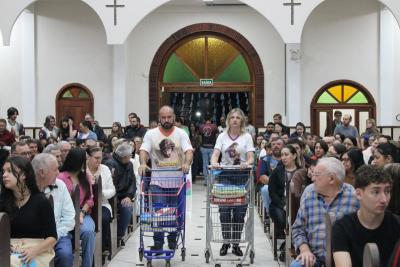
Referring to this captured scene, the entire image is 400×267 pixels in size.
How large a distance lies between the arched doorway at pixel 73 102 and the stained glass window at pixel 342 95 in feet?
22.0

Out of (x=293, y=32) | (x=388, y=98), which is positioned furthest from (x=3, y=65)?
(x=388, y=98)

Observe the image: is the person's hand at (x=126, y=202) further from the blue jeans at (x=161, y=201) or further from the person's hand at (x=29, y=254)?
the person's hand at (x=29, y=254)

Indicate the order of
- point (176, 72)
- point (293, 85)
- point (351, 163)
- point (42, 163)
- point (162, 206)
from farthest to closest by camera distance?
point (176, 72) < point (293, 85) < point (162, 206) < point (351, 163) < point (42, 163)

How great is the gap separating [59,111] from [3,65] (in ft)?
6.77

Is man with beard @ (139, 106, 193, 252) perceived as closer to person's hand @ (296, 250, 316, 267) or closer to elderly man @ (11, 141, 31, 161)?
elderly man @ (11, 141, 31, 161)

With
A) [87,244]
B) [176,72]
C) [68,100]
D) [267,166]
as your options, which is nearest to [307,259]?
[87,244]

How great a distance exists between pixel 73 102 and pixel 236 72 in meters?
4.83

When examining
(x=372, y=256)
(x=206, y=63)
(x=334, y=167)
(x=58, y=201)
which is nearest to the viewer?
(x=372, y=256)

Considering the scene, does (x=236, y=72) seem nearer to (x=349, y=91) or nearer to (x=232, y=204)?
(x=349, y=91)

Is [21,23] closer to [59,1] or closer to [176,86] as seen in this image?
[59,1]

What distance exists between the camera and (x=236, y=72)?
20.2 metres

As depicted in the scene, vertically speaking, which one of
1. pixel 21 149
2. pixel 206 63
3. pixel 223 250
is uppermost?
pixel 206 63

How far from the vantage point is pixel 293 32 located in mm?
17234

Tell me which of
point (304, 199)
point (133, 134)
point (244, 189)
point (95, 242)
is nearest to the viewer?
point (304, 199)
